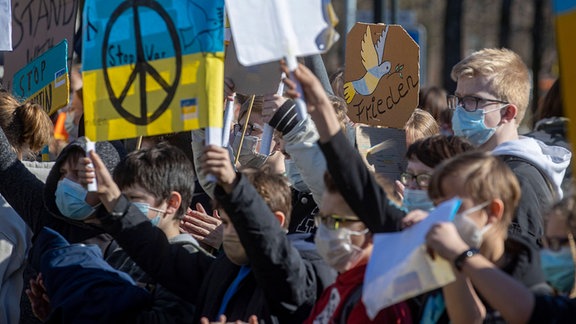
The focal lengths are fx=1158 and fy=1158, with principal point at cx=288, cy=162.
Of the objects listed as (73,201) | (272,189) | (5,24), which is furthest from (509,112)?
(5,24)

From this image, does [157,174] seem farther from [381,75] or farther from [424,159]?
[381,75]

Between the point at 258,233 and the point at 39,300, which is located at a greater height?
the point at 258,233

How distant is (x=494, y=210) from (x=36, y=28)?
416cm

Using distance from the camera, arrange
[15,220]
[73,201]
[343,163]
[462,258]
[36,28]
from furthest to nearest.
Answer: [36,28] → [15,220] → [73,201] → [343,163] → [462,258]

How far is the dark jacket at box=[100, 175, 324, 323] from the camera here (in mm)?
3816

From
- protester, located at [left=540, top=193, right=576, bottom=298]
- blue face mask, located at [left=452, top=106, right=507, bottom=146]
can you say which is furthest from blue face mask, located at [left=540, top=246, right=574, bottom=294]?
blue face mask, located at [left=452, top=106, right=507, bottom=146]

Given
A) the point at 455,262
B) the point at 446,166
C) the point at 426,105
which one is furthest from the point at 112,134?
the point at 426,105

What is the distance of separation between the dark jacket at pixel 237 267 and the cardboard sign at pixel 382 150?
1.04m

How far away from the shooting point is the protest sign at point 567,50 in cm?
318

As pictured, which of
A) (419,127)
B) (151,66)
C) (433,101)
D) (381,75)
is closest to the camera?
(151,66)

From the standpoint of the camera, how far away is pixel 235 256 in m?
4.17

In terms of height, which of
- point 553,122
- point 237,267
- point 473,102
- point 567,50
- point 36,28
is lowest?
point 237,267

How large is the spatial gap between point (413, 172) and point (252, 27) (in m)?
0.89

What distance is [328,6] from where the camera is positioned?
3.79m
